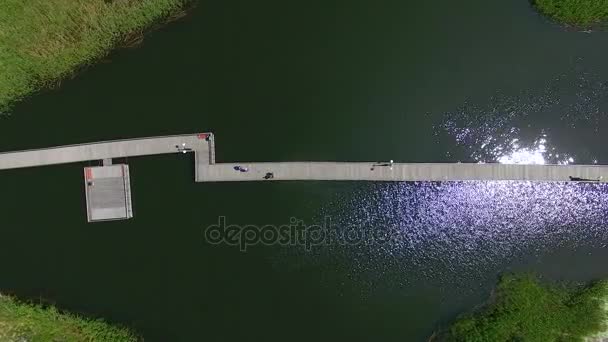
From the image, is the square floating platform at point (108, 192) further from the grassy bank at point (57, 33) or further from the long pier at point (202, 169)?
the grassy bank at point (57, 33)

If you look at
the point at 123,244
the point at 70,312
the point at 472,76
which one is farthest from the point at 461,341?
the point at 70,312

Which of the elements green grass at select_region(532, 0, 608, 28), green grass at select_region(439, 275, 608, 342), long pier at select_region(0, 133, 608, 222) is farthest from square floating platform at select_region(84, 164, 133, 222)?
green grass at select_region(532, 0, 608, 28)

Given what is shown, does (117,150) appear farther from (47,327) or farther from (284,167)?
(47,327)

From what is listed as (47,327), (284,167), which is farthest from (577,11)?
(47,327)

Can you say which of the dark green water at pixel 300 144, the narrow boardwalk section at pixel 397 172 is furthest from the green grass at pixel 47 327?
the narrow boardwalk section at pixel 397 172

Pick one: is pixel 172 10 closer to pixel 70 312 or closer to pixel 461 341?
pixel 70 312

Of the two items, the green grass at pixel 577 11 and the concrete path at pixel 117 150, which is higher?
the green grass at pixel 577 11
